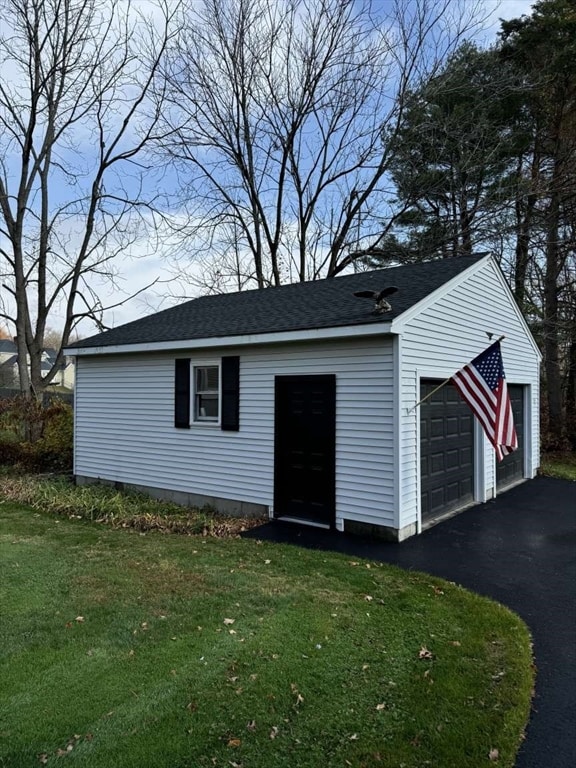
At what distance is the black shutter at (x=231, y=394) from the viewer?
8070 mm

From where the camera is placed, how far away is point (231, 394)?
814 cm

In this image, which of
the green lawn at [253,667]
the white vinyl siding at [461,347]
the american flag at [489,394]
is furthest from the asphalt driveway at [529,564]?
the american flag at [489,394]

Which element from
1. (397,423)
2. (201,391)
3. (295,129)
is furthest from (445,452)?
(295,129)

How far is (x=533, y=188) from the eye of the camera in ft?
48.8

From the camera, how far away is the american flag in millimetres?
6383

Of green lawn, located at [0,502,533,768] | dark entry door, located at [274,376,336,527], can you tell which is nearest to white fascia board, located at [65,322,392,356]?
dark entry door, located at [274,376,336,527]

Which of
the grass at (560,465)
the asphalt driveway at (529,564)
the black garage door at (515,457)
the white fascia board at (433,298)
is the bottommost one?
the asphalt driveway at (529,564)

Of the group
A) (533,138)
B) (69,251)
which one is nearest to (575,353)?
(533,138)

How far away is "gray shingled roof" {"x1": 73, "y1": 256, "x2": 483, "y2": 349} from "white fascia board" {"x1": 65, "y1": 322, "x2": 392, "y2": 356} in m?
0.07

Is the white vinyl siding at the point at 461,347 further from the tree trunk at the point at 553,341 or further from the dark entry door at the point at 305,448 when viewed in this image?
the tree trunk at the point at 553,341

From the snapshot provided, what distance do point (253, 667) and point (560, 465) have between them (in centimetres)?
1249

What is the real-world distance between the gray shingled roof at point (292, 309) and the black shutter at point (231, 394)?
0.52 metres

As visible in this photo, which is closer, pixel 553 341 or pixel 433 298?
pixel 433 298

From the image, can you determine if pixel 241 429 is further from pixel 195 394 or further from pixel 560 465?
pixel 560 465
